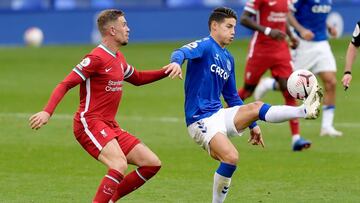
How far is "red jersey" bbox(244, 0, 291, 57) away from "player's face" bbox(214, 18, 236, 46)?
5140mm

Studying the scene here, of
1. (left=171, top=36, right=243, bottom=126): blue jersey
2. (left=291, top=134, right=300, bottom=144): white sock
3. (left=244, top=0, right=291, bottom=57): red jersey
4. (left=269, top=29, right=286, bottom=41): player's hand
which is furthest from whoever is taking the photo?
(left=244, top=0, right=291, bottom=57): red jersey

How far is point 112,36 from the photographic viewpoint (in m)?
10.4

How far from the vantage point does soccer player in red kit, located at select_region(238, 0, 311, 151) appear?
1572cm

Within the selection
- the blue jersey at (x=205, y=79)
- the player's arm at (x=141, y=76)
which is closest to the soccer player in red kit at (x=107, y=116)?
the player's arm at (x=141, y=76)

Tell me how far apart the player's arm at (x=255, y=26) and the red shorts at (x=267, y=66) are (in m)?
0.49

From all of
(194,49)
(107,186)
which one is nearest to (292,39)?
(194,49)

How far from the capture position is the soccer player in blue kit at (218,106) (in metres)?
10.2

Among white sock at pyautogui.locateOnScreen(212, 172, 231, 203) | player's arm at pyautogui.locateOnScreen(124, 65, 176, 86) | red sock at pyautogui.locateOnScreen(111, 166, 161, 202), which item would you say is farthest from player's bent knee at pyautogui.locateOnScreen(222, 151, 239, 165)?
player's arm at pyautogui.locateOnScreen(124, 65, 176, 86)

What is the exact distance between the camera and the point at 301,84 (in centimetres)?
1019

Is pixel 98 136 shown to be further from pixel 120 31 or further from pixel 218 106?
pixel 218 106

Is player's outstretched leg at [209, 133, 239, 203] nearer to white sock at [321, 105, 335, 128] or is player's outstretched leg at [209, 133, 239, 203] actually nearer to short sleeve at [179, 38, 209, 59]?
short sleeve at [179, 38, 209, 59]

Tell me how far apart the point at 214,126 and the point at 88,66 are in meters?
1.44

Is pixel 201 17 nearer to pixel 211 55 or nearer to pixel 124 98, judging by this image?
pixel 124 98

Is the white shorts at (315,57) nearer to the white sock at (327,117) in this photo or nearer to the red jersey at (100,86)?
the white sock at (327,117)
